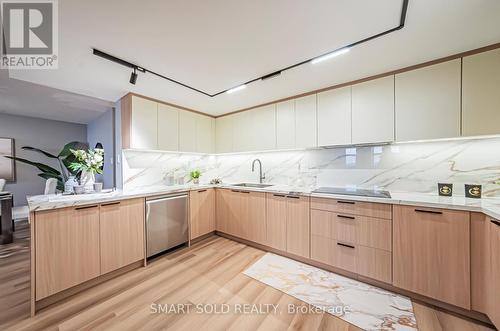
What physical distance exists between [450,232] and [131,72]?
3333mm

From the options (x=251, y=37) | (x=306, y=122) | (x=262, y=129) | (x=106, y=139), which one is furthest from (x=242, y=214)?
(x=106, y=139)

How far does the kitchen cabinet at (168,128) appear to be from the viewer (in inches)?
110

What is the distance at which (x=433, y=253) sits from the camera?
1529 millimetres

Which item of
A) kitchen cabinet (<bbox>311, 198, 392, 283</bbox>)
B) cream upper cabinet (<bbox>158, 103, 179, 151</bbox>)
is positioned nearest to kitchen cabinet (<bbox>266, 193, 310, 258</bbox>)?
kitchen cabinet (<bbox>311, 198, 392, 283</bbox>)

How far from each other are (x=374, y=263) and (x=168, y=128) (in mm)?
3150

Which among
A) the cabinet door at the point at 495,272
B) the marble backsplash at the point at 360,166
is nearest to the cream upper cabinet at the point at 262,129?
the marble backsplash at the point at 360,166

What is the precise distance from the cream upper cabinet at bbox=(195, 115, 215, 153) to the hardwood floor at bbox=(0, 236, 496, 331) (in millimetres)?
1927

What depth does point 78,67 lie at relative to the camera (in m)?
1.86

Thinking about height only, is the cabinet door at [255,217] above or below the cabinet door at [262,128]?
below

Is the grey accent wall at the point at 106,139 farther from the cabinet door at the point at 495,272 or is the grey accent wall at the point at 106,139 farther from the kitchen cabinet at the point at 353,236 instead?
the cabinet door at the point at 495,272

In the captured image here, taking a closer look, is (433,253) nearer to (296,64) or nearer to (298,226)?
(298,226)

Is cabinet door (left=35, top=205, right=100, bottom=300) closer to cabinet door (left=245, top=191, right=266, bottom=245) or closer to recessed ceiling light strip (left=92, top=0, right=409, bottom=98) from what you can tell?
recessed ceiling light strip (left=92, top=0, right=409, bottom=98)

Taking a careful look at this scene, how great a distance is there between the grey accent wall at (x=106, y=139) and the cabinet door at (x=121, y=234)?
4.11 feet

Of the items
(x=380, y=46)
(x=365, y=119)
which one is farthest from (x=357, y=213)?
(x=380, y=46)
